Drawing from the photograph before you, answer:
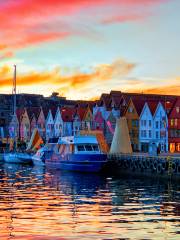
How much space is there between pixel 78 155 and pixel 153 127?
5821cm

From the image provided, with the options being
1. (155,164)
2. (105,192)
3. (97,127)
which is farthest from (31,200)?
(97,127)

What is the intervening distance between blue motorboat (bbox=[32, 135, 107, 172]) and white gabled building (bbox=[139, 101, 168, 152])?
46797 mm

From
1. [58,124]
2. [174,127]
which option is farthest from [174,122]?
[58,124]

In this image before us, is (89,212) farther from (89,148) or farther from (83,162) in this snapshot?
(89,148)

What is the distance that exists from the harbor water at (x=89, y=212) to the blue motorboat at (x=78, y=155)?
2203 centimetres

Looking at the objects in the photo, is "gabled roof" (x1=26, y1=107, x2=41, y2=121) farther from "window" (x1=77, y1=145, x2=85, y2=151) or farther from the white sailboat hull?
"window" (x1=77, y1=145, x2=85, y2=151)

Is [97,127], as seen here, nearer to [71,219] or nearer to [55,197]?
[55,197]

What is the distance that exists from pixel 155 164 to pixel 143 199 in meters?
27.6

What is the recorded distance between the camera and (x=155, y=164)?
227 feet

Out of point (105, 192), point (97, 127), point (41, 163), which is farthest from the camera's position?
point (97, 127)

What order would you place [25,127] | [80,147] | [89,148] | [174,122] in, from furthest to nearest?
[25,127] < [174,122] < [80,147] < [89,148]

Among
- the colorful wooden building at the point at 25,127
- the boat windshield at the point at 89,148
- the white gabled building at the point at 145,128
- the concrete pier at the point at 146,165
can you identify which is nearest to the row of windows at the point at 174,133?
the white gabled building at the point at 145,128

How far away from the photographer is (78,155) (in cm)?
7800

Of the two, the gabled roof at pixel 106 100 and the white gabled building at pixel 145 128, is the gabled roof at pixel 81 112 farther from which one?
the white gabled building at pixel 145 128
